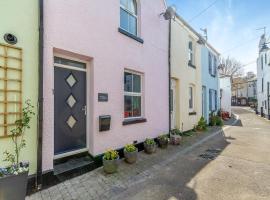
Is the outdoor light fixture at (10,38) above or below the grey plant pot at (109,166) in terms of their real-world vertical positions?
above

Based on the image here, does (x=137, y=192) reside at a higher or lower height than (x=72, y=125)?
lower

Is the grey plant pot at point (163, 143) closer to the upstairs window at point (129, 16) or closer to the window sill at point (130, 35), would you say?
the window sill at point (130, 35)

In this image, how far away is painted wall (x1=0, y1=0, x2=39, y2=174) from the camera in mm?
3580

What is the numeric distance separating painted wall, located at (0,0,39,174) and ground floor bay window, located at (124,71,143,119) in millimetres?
3051

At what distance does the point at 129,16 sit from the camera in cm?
667

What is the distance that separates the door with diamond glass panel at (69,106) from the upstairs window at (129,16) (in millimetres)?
2312

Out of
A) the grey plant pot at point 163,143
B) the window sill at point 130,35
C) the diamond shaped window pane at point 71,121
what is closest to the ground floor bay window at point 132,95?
the window sill at point 130,35

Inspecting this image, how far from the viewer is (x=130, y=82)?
6.62 metres

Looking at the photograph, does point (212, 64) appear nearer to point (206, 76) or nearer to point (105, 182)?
point (206, 76)

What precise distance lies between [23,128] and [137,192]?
103 inches

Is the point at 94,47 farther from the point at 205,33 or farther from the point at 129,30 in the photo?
the point at 205,33

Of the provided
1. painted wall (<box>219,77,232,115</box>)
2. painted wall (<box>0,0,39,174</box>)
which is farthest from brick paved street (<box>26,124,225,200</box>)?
painted wall (<box>219,77,232,115</box>)

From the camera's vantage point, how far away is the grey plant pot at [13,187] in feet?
9.55

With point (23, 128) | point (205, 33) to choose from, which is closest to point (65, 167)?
point (23, 128)
